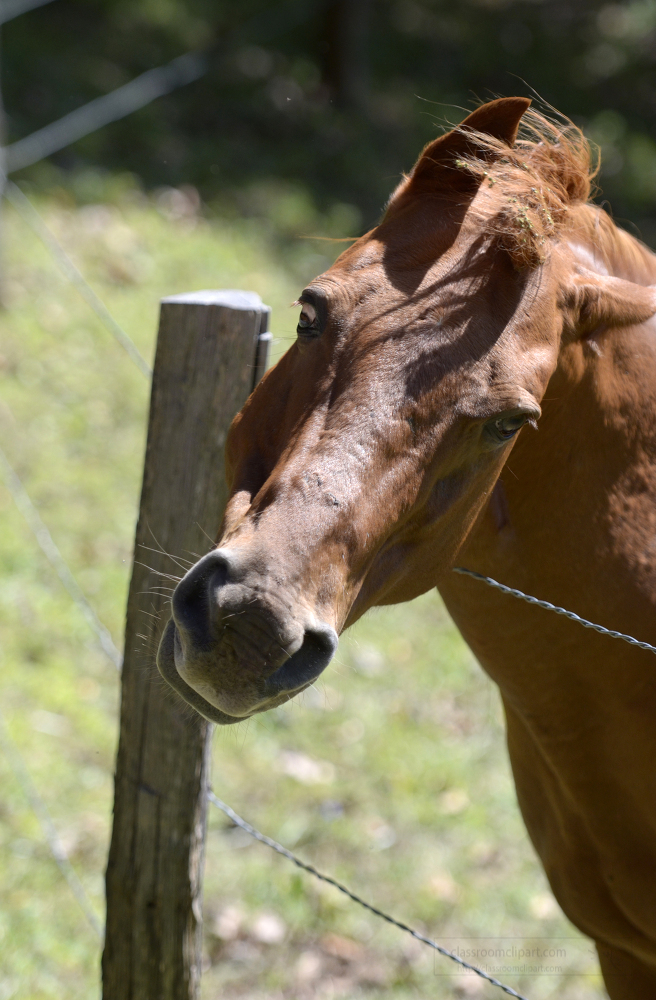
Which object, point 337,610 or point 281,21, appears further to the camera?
point 281,21

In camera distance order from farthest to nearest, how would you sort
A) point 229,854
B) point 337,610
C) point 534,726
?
point 229,854 < point 534,726 < point 337,610

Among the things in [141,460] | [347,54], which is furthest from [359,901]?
[347,54]

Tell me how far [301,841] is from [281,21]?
1004 centimetres

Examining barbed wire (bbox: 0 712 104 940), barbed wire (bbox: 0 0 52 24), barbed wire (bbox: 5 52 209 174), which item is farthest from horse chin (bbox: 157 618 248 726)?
barbed wire (bbox: 0 0 52 24)

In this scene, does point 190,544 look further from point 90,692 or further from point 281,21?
point 281,21

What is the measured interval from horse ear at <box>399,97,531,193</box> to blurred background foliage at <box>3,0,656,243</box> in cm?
623

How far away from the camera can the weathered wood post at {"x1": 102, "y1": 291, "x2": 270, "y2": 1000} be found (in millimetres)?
1812

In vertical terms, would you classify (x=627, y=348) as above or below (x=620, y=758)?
above

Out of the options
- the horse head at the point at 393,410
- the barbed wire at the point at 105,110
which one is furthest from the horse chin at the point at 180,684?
the barbed wire at the point at 105,110

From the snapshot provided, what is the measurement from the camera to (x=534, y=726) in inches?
70.5

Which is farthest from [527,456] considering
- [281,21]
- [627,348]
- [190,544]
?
[281,21]

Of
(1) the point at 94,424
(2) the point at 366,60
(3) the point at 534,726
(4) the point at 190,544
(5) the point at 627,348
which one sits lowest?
(1) the point at 94,424

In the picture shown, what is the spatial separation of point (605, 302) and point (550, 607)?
0.58 m

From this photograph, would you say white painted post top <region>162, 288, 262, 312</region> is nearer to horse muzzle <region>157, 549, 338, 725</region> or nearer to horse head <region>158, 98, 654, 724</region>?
horse head <region>158, 98, 654, 724</region>
